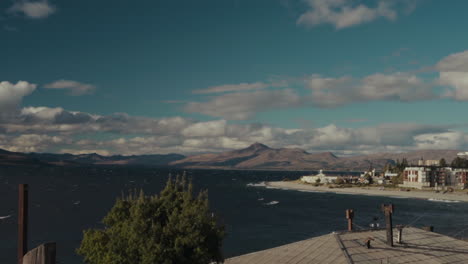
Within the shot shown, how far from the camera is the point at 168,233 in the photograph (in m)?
23.1

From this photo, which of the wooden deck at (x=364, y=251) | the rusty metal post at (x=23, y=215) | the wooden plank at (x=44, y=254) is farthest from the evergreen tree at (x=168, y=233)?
the wooden plank at (x=44, y=254)

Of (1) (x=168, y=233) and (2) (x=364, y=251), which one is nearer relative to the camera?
(1) (x=168, y=233)

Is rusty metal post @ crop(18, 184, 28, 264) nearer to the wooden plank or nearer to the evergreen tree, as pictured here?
the wooden plank

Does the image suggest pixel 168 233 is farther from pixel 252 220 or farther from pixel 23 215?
pixel 252 220

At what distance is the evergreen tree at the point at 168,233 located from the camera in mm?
22750

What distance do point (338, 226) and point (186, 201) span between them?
259 feet

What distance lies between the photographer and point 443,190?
191875 mm

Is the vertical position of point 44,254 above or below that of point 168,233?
above

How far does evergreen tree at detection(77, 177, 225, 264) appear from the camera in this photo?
22750 mm

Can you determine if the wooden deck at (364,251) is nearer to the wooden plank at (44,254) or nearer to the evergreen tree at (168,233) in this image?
the evergreen tree at (168,233)

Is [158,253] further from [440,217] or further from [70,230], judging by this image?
[440,217]

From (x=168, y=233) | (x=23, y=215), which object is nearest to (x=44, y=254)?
(x=23, y=215)

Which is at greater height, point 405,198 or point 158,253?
point 158,253

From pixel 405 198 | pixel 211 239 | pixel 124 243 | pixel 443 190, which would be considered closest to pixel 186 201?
pixel 211 239
